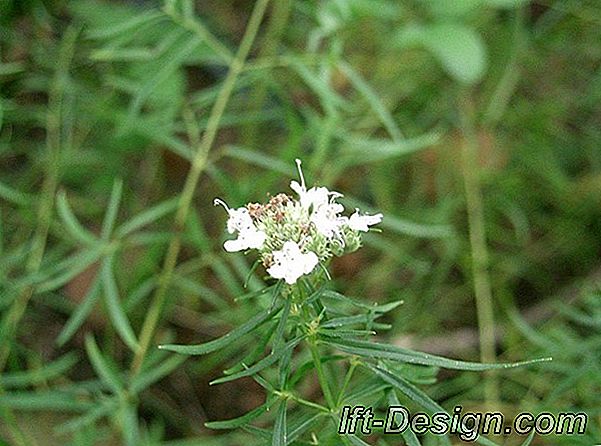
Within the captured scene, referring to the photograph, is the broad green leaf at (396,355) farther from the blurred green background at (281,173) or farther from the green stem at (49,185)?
the green stem at (49,185)

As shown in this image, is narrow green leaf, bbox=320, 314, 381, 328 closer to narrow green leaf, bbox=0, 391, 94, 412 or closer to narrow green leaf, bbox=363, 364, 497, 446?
narrow green leaf, bbox=363, 364, 497, 446

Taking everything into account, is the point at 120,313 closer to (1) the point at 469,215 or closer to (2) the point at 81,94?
(2) the point at 81,94

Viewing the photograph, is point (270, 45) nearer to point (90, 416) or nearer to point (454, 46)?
point (454, 46)

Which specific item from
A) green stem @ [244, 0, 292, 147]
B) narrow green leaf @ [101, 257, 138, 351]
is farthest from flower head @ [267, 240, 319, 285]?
green stem @ [244, 0, 292, 147]

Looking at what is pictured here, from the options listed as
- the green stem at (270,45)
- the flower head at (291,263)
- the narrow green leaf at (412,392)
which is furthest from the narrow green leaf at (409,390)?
the green stem at (270,45)

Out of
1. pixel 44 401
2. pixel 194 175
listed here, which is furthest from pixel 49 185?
pixel 44 401

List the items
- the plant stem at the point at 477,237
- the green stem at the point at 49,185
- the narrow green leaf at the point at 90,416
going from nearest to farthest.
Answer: the narrow green leaf at the point at 90,416 → the green stem at the point at 49,185 → the plant stem at the point at 477,237

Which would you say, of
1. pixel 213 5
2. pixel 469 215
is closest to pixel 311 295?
pixel 469 215
